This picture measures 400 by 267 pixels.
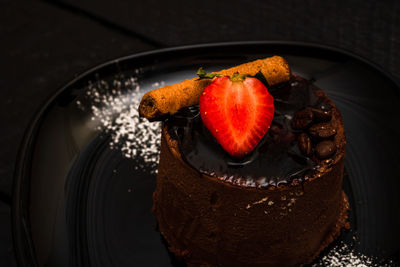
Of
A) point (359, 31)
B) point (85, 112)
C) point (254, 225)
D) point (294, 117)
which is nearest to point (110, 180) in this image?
point (85, 112)

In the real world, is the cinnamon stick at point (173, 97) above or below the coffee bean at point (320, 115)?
above

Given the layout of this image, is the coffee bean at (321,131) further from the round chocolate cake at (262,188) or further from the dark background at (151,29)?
the dark background at (151,29)

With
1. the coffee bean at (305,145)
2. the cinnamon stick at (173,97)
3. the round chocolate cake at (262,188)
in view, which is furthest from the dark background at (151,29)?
the coffee bean at (305,145)

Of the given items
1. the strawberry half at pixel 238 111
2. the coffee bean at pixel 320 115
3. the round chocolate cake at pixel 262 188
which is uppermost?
the strawberry half at pixel 238 111

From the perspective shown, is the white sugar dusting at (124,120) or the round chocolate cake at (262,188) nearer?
the round chocolate cake at (262,188)

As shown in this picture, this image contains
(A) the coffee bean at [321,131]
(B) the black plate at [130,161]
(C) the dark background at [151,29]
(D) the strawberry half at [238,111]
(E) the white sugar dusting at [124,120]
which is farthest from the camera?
(C) the dark background at [151,29]

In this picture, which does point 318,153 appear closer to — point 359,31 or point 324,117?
point 324,117

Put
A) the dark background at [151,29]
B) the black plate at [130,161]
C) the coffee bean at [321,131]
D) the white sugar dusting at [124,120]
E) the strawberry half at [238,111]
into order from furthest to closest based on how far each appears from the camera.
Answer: the dark background at [151,29] → the white sugar dusting at [124,120] → the black plate at [130,161] → the coffee bean at [321,131] → the strawberry half at [238,111]

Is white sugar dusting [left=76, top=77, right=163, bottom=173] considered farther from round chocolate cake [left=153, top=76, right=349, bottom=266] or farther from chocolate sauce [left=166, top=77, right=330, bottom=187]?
chocolate sauce [left=166, top=77, right=330, bottom=187]

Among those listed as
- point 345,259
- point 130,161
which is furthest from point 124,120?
point 345,259
